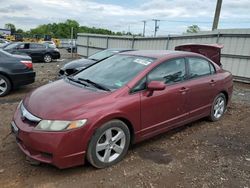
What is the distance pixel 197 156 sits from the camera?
4.17m

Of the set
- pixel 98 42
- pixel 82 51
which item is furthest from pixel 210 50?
pixel 82 51

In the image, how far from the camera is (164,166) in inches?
150

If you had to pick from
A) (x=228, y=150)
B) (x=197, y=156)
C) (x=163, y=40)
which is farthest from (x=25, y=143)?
(x=163, y=40)

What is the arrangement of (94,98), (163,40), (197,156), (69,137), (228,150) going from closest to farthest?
(69,137) < (94,98) < (197,156) < (228,150) < (163,40)

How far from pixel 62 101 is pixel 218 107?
11.9 feet

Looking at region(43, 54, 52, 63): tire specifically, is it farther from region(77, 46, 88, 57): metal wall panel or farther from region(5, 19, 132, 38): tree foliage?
region(5, 19, 132, 38): tree foliage

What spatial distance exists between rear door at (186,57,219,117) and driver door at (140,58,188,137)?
0.18 meters

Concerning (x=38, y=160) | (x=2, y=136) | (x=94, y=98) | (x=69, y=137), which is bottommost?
A: (x=2, y=136)

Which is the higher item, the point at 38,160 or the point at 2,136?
the point at 38,160

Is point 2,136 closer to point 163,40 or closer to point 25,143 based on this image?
point 25,143

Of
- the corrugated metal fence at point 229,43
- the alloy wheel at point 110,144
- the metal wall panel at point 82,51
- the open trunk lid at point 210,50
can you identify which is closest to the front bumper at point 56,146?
the alloy wheel at point 110,144

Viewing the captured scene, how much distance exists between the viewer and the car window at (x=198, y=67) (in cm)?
502

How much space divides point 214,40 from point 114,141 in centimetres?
940

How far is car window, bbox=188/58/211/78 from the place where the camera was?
502cm
